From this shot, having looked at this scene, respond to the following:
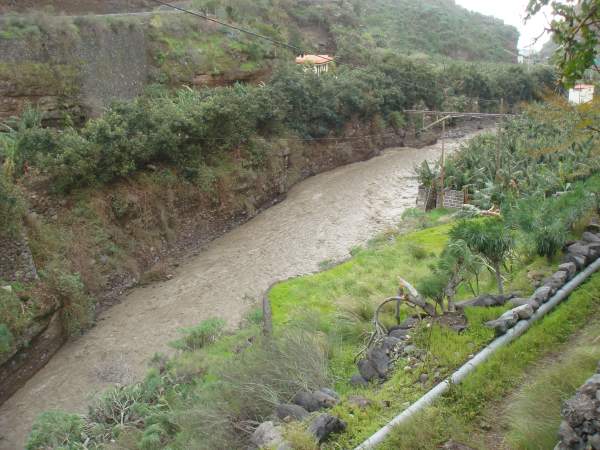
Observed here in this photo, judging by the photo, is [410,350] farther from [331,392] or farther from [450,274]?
[450,274]

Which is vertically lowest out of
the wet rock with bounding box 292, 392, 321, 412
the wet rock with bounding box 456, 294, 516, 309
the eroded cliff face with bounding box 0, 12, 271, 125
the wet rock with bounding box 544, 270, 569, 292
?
the wet rock with bounding box 292, 392, 321, 412

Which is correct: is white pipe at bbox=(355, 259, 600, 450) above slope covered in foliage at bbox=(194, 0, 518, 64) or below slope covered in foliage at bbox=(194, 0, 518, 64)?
below

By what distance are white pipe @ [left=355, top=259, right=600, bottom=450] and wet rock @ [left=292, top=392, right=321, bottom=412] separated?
43.6 inches

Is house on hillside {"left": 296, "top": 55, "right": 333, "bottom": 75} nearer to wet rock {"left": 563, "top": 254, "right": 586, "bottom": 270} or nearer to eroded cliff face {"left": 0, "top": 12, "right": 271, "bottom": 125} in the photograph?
eroded cliff face {"left": 0, "top": 12, "right": 271, "bottom": 125}

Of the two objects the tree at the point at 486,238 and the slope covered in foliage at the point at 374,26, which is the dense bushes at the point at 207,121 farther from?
the tree at the point at 486,238

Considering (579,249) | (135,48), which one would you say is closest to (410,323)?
(579,249)

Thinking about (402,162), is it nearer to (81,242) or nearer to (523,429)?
(81,242)

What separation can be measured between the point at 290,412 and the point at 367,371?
130 cm

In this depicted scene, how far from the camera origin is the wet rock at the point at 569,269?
24.2ft

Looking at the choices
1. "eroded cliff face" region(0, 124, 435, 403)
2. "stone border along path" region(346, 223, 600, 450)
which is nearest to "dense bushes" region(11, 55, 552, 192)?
"eroded cliff face" region(0, 124, 435, 403)

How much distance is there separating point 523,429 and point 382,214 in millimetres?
16728

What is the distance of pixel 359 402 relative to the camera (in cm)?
591

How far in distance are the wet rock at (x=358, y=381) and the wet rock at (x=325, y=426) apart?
1.26 metres

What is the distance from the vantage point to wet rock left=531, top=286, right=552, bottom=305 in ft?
22.4
